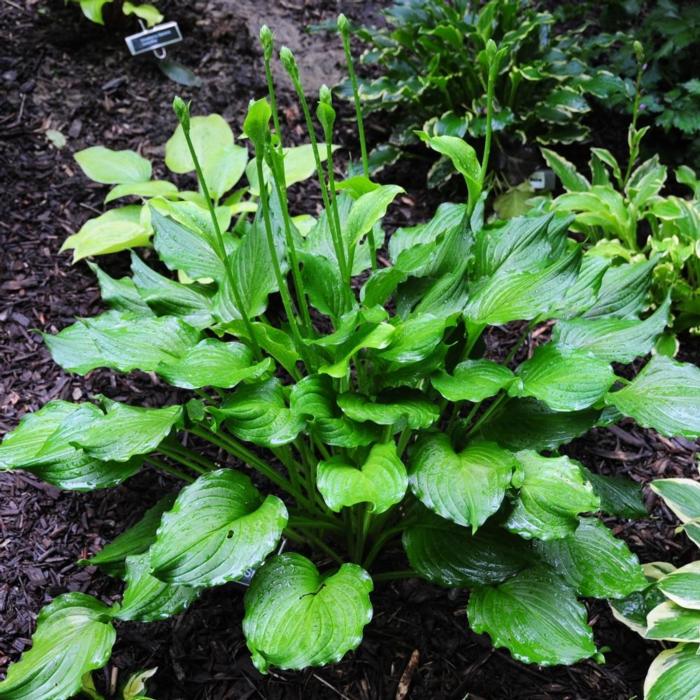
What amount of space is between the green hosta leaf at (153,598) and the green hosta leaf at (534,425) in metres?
0.98

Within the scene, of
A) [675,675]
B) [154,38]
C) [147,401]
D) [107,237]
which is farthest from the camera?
[154,38]

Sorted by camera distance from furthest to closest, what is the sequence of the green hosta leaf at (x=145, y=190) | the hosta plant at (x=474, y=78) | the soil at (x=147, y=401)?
the hosta plant at (x=474, y=78) < the green hosta leaf at (x=145, y=190) < the soil at (x=147, y=401)

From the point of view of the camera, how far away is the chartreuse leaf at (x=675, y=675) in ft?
6.79

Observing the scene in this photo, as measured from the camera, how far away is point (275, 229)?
2.43 metres

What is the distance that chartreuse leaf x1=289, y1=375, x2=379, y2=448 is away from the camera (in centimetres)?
198

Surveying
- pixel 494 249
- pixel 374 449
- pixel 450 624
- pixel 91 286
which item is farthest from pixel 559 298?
pixel 91 286

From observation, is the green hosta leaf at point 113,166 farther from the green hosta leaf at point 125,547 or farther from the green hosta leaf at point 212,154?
the green hosta leaf at point 125,547

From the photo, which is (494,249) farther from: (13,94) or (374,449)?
(13,94)

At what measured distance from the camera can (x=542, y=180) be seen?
12.2 ft

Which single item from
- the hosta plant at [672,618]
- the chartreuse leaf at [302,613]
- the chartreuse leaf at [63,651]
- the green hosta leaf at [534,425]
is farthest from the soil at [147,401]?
the green hosta leaf at [534,425]

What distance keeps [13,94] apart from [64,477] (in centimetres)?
263

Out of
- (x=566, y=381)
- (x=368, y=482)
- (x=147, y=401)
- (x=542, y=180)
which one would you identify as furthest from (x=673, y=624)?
(x=542, y=180)

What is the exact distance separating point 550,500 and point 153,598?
3.53 ft

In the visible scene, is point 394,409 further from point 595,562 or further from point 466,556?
point 595,562
